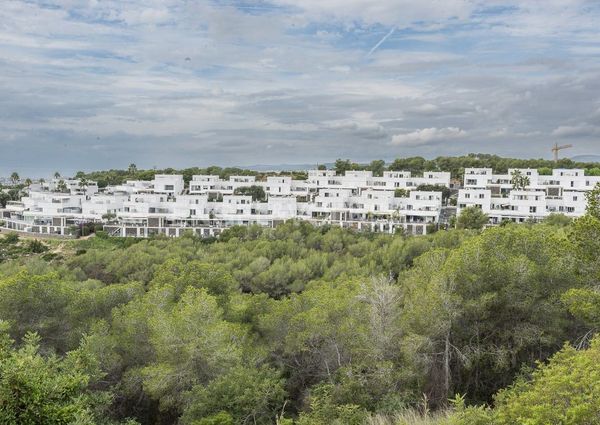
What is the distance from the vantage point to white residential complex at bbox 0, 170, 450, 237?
2089 inches

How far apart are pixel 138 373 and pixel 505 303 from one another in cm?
1060

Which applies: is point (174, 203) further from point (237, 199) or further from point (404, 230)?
point (404, 230)

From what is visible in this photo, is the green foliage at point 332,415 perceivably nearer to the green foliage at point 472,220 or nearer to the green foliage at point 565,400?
the green foliage at point 565,400

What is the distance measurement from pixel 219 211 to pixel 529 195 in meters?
32.4

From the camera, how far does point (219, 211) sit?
5675cm

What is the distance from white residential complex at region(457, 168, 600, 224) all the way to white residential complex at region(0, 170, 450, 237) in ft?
12.7

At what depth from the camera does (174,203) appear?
57.2 m

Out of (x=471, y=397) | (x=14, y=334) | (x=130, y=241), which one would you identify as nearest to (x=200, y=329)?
(x=14, y=334)

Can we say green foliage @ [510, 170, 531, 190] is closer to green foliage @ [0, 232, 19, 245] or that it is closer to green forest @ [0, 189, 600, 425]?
green forest @ [0, 189, 600, 425]

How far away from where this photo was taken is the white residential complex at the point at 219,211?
53062 mm

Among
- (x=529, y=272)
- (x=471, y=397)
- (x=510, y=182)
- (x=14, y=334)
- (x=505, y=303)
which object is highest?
(x=510, y=182)

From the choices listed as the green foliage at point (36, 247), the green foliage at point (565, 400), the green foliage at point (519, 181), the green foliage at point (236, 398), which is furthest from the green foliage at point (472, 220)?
the green foliage at point (36, 247)

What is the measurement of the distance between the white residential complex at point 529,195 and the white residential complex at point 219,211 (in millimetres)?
3857

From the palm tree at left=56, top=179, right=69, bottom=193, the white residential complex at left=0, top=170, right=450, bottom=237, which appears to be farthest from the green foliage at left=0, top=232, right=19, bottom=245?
the palm tree at left=56, top=179, right=69, bottom=193
